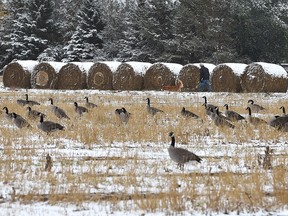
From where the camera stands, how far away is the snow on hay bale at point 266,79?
27.4 metres

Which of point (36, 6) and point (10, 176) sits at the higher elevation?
point (36, 6)

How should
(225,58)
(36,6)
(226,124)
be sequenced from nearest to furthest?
(226,124) < (225,58) < (36,6)

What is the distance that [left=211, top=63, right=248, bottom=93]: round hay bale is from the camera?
2845cm

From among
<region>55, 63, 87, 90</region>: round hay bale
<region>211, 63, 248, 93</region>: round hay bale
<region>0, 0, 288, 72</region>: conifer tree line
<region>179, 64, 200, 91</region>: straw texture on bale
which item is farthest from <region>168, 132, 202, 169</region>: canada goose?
<region>0, 0, 288, 72</region>: conifer tree line

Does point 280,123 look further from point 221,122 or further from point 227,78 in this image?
point 227,78

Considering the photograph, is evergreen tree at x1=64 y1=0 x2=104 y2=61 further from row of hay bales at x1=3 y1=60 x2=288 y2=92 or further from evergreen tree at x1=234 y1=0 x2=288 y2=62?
row of hay bales at x1=3 y1=60 x2=288 y2=92

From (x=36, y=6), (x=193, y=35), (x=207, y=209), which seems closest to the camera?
(x=207, y=209)

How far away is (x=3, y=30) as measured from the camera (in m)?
57.6

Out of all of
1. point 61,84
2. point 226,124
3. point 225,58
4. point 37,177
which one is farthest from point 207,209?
point 225,58

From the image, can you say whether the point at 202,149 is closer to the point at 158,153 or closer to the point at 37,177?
the point at 158,153

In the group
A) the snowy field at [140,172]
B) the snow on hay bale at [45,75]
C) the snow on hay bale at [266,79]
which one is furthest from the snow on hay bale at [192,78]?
the snowy field at [140,172]

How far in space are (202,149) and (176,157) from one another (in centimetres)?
239

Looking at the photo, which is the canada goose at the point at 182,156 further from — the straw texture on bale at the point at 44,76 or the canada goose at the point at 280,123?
the straw texture on bale at the point at 44,76

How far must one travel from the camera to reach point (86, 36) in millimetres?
53594
